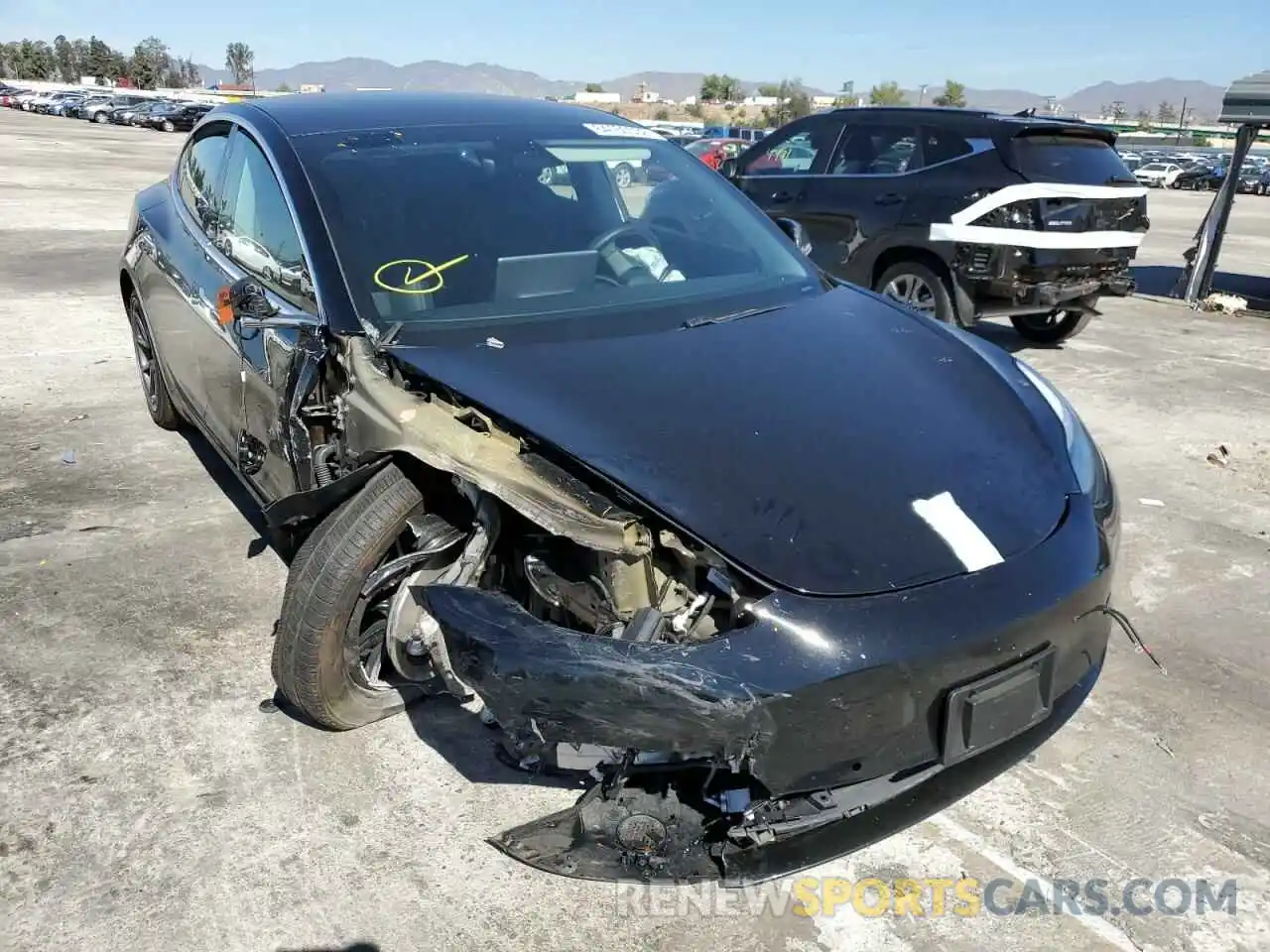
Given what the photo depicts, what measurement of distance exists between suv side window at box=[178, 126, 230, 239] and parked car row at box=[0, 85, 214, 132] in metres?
42.5

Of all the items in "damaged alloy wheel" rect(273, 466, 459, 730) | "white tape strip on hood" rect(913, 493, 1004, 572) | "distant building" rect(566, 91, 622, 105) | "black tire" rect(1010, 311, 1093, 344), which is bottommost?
"black tire" rect(1010, 311, 1093, 344)

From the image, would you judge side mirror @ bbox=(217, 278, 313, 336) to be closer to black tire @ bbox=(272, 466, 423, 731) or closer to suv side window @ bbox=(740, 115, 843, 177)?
black tire @ bbox=(272, 466, 423, 731)

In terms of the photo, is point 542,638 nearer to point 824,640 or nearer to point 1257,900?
point 824,640

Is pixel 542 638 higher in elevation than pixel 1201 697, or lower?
higher

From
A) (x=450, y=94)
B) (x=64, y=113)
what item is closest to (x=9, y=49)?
(x=64, y=113)

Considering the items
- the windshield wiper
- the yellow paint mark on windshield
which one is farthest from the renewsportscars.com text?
the yellow paint mark on windshield

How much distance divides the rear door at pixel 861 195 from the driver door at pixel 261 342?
4682 mm

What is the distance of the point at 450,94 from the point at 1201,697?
141 inches

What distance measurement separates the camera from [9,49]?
113 m

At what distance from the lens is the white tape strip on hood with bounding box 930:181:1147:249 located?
6.85 metres

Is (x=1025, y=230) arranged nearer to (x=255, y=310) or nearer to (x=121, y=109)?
(x=255, y=310)

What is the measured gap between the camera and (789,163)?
335 inches

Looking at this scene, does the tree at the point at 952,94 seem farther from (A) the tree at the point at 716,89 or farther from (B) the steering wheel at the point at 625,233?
(B) the steering wheel at the point at 625,233

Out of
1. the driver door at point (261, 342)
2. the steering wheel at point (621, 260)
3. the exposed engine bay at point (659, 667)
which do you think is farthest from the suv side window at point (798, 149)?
the exposed engine bay at point (659, 667)
